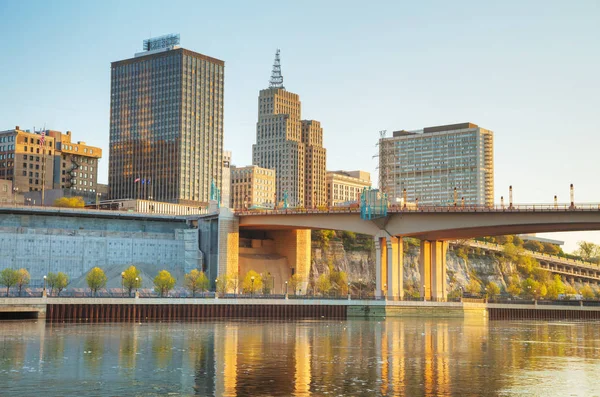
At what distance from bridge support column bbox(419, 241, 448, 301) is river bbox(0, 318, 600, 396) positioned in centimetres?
6205

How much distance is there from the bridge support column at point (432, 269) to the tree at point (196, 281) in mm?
37851

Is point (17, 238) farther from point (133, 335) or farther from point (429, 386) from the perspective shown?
point (429, 386)

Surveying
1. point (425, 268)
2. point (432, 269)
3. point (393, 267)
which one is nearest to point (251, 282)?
point (393, 267)

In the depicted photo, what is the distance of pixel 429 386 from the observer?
50.2 m

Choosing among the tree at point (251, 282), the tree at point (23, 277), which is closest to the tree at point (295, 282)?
Answer: the tree at point (251, 282)

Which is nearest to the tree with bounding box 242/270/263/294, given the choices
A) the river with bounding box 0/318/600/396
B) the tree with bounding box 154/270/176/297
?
the tree with bounding box 154/270/176/297

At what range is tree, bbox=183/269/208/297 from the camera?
150m

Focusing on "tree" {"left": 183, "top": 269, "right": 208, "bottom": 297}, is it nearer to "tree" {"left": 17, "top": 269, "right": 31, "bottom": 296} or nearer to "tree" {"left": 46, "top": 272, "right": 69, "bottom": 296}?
"tree" {"left": 46, "top": 272, "right": 69, "bottom": 296}

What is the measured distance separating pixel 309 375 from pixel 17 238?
108m

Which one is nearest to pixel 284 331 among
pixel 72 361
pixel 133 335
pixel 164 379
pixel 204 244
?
pixel 133 335

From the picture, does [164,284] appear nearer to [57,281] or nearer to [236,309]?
[236,309]

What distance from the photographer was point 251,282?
157625mm

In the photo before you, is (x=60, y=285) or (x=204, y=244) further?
(x=204, y=244)

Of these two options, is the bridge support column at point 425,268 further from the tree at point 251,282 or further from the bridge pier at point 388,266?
the tree at point 251,282
